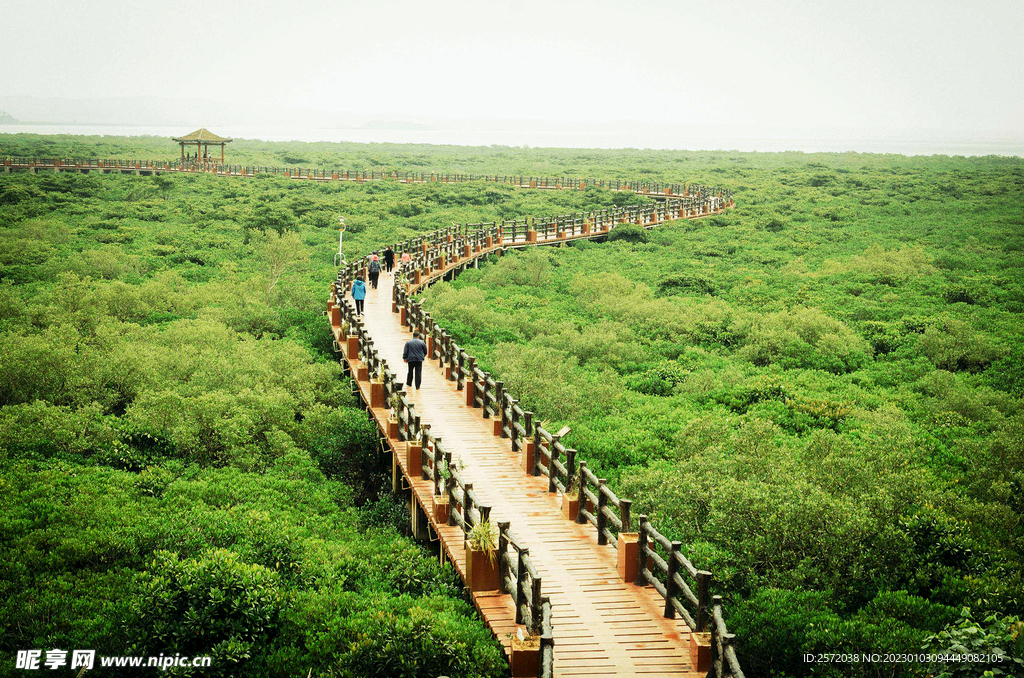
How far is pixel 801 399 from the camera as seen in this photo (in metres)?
24.6

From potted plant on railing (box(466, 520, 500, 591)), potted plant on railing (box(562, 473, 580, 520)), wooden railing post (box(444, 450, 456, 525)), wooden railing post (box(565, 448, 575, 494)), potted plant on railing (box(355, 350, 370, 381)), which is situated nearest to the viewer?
potted plant on railing (box(466, 520, 500, 591))

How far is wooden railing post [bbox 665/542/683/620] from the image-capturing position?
11.6m

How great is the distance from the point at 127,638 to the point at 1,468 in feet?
22.6

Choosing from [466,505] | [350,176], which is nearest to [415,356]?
[466,505]

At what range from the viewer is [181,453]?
19109 millimetres

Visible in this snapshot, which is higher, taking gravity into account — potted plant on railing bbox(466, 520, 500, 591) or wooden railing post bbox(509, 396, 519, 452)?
wooden railing post bbox(509, 396, 519, 452)

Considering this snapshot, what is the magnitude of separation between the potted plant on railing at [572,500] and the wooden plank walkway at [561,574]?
14 centimetres

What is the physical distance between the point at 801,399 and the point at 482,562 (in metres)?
14.8

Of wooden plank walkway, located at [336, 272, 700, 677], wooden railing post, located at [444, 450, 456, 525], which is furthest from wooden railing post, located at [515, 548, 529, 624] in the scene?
wooden railing post, located at [444, 450, 456, 525]

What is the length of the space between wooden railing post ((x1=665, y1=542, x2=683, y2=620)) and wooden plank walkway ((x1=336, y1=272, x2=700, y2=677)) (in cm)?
13

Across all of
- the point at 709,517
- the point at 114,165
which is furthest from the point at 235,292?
the point at 114,165

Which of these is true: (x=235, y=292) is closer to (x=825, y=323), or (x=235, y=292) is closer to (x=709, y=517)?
(x=825, y=323)

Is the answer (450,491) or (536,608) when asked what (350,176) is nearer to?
(450,491)

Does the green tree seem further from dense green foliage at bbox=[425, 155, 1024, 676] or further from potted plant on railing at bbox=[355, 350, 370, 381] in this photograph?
potted plant on railing at bbox=[355, 350, 370, 381]
